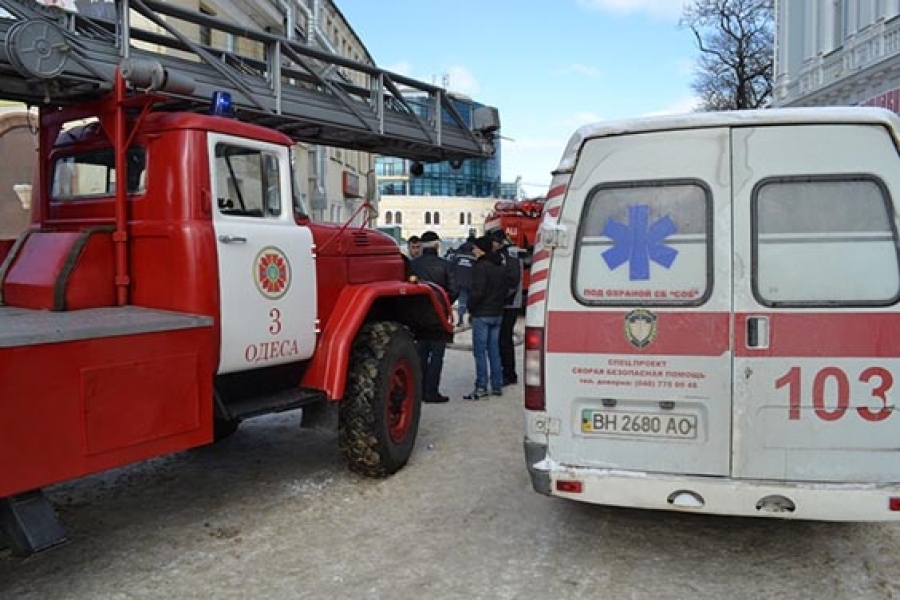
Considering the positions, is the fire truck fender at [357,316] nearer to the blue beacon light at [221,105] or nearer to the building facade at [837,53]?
the blue beacon light at [221,105]

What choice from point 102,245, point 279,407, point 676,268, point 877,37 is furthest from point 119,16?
point 877,37

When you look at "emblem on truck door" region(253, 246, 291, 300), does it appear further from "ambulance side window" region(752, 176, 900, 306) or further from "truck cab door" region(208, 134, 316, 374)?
"ambulance side window" region(752, 176, 900, 306)

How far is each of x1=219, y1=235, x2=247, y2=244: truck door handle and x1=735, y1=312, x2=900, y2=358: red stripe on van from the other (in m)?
2.76

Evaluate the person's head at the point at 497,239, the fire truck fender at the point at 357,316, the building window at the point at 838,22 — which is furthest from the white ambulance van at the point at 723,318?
the building window at the point at 838,22

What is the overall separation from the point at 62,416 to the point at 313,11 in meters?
25.4

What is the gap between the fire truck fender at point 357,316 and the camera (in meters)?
5.26

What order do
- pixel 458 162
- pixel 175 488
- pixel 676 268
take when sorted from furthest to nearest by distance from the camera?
1. pixel 458 162
2. pixel 175 488
3. pixel 676 268

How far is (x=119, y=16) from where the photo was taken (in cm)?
484

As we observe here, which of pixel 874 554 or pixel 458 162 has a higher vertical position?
pixel 458 162

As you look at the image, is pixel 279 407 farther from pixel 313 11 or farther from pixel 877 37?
pixel 313 11

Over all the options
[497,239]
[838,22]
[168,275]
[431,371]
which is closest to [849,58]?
[838,22]

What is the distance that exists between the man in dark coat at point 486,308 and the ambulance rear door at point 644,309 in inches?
177

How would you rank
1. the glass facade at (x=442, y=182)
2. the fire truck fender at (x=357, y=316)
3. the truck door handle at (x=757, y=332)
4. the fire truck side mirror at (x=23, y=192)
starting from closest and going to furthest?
the truck door handle at (x=757, y=332) → the fire truck fender at (x=357, y=316) → the fire truck side mirror at (x=23, y=192) → the glass facade at (x=442, y=182)

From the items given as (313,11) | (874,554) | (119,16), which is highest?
(313,11)
